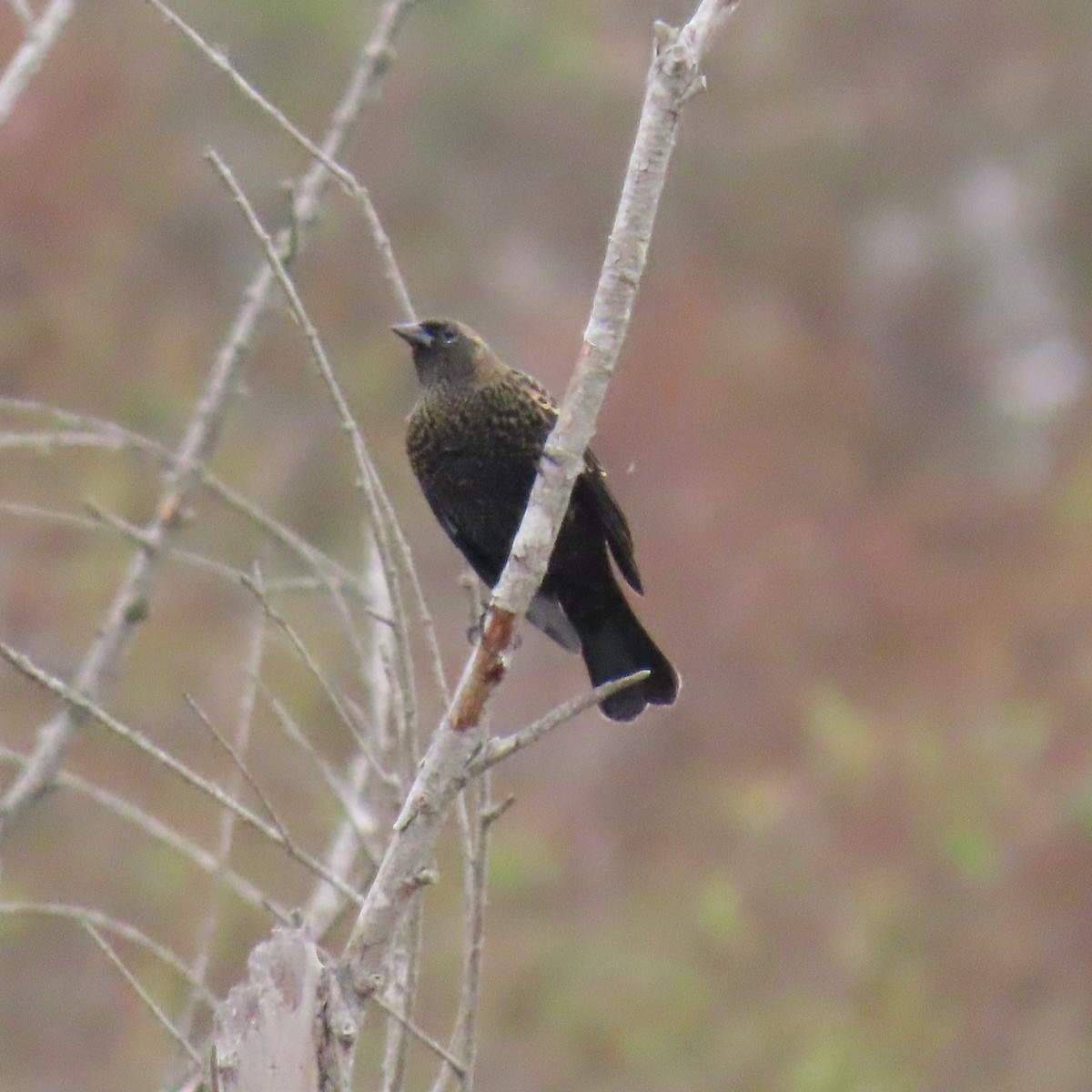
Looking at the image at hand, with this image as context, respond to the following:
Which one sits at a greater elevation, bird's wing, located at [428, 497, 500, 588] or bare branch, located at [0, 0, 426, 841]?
bird's wing, located at [428, 497, 500, 588]

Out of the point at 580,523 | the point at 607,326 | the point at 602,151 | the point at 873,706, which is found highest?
the point at 602,151

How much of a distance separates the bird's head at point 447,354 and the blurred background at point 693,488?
13.8 feet

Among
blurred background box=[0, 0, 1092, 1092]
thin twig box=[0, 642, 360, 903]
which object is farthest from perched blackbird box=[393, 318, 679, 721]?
blurred background box=[0, 0, 1092, 1092]

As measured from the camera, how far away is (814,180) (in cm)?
1388

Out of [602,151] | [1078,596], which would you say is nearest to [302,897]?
[1078,596]

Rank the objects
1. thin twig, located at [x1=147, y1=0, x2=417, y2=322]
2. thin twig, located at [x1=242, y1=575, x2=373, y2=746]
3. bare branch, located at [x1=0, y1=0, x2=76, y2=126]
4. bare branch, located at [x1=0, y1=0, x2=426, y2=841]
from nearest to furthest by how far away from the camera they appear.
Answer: thin twig, located at [x1=242, y1=575, x2=373, y2=746]
thin twig, located at [x1=147, y1=0, x2=417, y2=322]
bare branch, located at [x1=0, y1=0, x2=76, y2=126]
bare branch, located at [x1=0, y1=0, x2=426, y2=841]

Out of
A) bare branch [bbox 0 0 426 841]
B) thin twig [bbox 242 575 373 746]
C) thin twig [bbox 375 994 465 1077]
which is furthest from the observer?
bare branch [bbox 0 0 426 841]

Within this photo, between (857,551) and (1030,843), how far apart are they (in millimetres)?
2150

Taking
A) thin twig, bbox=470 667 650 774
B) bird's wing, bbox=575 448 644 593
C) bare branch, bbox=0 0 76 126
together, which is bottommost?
thin twig, bbox=470 667 650 774

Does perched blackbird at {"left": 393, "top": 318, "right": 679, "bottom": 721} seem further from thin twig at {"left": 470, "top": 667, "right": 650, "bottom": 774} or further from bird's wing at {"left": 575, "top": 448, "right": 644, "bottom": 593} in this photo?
thin twig at {"left": 470, "top": 667, "right": 650, "bottom": 774}

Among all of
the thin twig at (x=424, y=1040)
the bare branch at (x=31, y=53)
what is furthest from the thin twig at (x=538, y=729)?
the bare branch at (x=31, y=53)

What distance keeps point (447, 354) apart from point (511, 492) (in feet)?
0.90

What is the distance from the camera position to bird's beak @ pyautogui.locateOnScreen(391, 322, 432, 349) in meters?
3.45

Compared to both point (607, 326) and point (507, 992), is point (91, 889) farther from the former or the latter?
point (607, 326)
